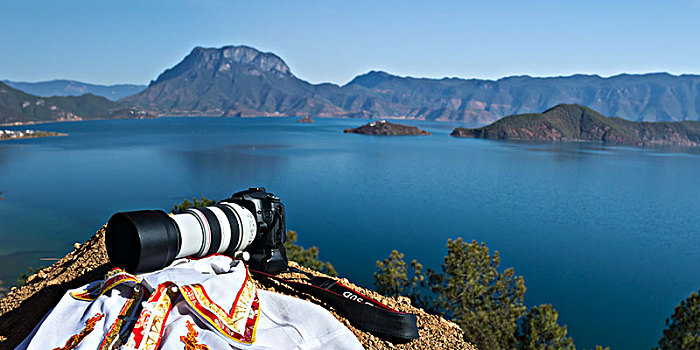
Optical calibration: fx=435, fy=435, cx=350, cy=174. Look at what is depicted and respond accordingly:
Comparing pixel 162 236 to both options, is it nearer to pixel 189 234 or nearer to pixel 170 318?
pixel 189 234

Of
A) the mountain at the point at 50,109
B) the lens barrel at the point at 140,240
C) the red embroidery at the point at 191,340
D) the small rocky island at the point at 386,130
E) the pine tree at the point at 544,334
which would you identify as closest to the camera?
the red embroidery at the point at 191,340

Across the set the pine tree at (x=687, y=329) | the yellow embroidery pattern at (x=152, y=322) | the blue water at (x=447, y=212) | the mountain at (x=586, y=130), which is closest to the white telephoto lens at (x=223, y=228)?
the yellow embroidery pattern at (x=152, y=322)

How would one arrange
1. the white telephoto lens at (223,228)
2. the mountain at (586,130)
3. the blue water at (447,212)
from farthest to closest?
the mountain at (586,130) < the blue water at (447,212) < the white telephoto lens at (223,228)

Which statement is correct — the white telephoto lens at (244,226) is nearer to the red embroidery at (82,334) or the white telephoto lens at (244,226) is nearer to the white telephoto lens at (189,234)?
the white telephoto lens at (189,234)

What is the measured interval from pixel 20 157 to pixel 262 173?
29213 millimetres

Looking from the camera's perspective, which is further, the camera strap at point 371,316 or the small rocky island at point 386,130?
the small rocky island at point 386,130

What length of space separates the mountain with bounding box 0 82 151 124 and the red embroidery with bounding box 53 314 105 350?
454ft

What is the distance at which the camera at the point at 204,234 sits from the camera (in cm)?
205

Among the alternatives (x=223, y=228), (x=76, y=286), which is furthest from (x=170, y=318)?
(x=76, y=286)

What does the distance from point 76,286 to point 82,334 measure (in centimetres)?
126

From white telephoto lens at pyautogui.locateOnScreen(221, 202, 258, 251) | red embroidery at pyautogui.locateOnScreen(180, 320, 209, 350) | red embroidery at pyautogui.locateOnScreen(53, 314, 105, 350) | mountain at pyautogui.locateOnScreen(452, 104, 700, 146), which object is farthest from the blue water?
mountain at pyautogui.locateOnScreen(452, 104, 700, 146)

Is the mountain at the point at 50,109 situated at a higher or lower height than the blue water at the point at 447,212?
higher

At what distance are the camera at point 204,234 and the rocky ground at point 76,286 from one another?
0.27 m

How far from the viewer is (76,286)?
2760 mm
